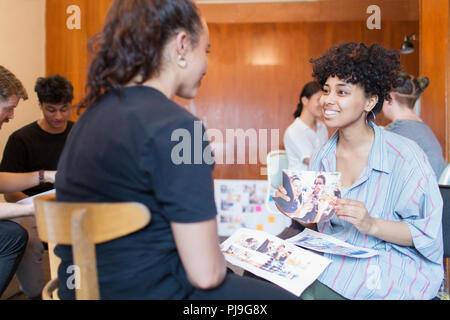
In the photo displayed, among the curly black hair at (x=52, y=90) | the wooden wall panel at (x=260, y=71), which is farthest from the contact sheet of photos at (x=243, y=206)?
the curly black hair at (x=52, y=90)

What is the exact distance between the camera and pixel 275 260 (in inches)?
50.4

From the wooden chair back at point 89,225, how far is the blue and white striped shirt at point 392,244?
866 millimetres

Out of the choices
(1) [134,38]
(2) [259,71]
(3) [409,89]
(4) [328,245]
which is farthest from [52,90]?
(2) [259,71]

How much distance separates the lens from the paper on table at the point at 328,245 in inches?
48.4

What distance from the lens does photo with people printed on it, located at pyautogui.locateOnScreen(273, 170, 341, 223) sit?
1.28 metres

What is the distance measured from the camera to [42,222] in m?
0.84

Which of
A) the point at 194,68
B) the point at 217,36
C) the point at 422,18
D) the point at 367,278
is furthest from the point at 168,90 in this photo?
the point at 217,36

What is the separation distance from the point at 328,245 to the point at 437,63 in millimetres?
2228

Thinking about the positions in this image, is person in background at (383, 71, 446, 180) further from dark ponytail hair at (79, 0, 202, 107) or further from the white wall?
the white wall

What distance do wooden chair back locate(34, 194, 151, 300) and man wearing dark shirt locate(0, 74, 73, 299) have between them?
6.21 feet

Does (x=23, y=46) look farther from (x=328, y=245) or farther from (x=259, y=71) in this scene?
(x=259, y=71)

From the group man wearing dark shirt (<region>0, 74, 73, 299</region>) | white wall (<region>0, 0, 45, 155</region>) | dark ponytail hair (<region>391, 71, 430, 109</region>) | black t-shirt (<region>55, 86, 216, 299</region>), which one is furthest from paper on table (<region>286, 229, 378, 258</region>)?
white wall (<region>0, 0, 45, 155</region>)

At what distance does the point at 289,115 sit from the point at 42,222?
4193 mm

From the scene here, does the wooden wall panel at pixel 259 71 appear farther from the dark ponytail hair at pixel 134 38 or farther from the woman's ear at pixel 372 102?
the dark ponytail hair at pixel 134 38
